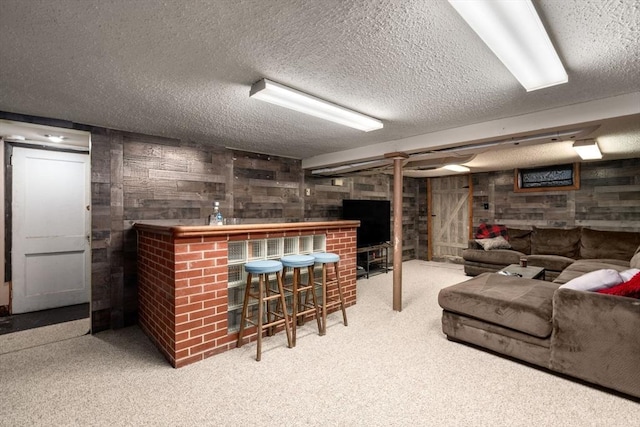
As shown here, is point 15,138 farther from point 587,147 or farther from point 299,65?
Result: point 587,147

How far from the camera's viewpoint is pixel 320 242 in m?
3.66

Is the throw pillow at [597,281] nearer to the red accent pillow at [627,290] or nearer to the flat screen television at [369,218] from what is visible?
the red accent pillow at [627,290]

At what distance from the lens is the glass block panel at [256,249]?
2990mm

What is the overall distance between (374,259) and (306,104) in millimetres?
4084

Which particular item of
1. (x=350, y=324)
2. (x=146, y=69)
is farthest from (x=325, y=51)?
(x=350, y=324)

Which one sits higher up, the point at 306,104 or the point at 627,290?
the point at 306,104

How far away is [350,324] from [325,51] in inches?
105

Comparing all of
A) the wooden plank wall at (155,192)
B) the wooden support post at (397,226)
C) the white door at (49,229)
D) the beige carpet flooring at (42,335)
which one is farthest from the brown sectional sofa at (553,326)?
the white door at (49,229)

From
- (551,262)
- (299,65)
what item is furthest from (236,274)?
(551,262)

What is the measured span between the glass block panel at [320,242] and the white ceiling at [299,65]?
1.27m

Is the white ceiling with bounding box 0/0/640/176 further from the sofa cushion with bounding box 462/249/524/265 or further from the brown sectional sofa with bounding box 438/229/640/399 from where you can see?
the sofa cushion with bounding box 462/249/524/265

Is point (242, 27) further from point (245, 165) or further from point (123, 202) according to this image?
point (245, 165)

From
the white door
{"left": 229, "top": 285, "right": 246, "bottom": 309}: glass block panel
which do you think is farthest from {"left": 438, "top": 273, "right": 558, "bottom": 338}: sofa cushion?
the white door

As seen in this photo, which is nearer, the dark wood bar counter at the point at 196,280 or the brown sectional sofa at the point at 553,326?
the brown sectional sofa at the point at 553,326
